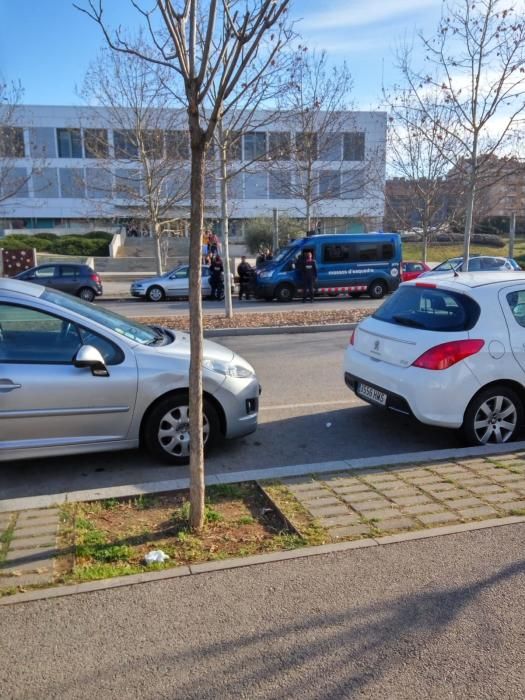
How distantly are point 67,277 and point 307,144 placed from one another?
10212 mm

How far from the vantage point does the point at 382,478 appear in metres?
4.44

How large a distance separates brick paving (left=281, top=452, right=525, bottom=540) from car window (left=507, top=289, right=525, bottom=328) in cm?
133

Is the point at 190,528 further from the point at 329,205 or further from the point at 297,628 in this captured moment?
the point at 329,205

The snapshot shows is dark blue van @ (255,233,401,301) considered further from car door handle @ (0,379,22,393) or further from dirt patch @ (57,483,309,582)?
dirt patch @ (57,483,309,582)

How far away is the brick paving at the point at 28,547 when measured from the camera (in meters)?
3.15

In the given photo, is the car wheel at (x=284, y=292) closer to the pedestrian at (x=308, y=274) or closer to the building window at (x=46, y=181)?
the pedestrian at (x=308, y=274)

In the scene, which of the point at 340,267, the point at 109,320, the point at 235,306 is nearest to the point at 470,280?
the point at 109,320

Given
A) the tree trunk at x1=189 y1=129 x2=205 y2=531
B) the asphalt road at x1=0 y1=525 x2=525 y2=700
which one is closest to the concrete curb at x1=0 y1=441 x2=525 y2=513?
the tree trunk at x1=189 y1=129 x2=205 y2=531

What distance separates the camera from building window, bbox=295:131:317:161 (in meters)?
22.0

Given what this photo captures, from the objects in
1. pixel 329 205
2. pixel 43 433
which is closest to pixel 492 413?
pixel 43 433

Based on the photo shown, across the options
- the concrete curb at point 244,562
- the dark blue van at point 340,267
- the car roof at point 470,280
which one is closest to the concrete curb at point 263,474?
the concrete curb at point 244,562

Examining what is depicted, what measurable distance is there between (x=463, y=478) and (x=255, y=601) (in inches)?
86.3

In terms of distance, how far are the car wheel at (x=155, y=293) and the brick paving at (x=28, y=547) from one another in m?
19.1

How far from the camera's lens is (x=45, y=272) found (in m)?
21.2
